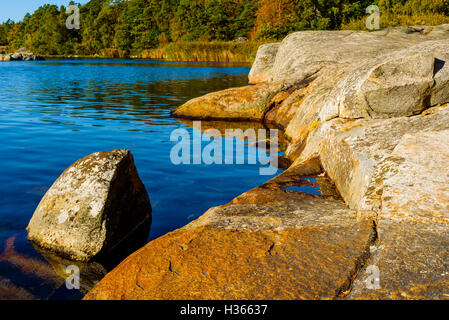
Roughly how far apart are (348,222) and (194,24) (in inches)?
2756

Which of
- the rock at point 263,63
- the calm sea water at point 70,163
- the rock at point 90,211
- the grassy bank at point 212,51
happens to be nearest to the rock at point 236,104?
the calm sea water at point 70,163

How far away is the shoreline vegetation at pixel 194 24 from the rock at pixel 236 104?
14838mm

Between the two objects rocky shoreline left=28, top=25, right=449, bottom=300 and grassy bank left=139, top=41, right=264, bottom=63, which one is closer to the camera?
rocky shoreline left=28, top=25, right=449, bottom=300

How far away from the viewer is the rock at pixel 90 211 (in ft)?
11.7

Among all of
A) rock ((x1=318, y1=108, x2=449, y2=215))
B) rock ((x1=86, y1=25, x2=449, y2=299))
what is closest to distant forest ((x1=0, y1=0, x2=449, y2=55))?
rock ((x1=86, y1=25, x2=449, y2=299))

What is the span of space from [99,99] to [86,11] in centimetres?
9002

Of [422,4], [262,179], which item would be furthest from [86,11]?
[262,179]

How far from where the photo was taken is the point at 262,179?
19.4 ft

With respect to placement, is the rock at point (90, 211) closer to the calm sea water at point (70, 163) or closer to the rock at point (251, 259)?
the calm sea water at point (70, 163)

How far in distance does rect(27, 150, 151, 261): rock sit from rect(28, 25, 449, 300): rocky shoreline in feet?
2.65

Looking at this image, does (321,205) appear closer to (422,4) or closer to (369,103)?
(369,103)

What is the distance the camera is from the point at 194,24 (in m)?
67.8

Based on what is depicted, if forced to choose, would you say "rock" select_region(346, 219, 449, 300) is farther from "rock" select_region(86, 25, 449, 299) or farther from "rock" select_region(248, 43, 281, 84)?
"rock" select_region(248, 43, 281, 84)

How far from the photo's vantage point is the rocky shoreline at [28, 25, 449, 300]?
90.3 inches
